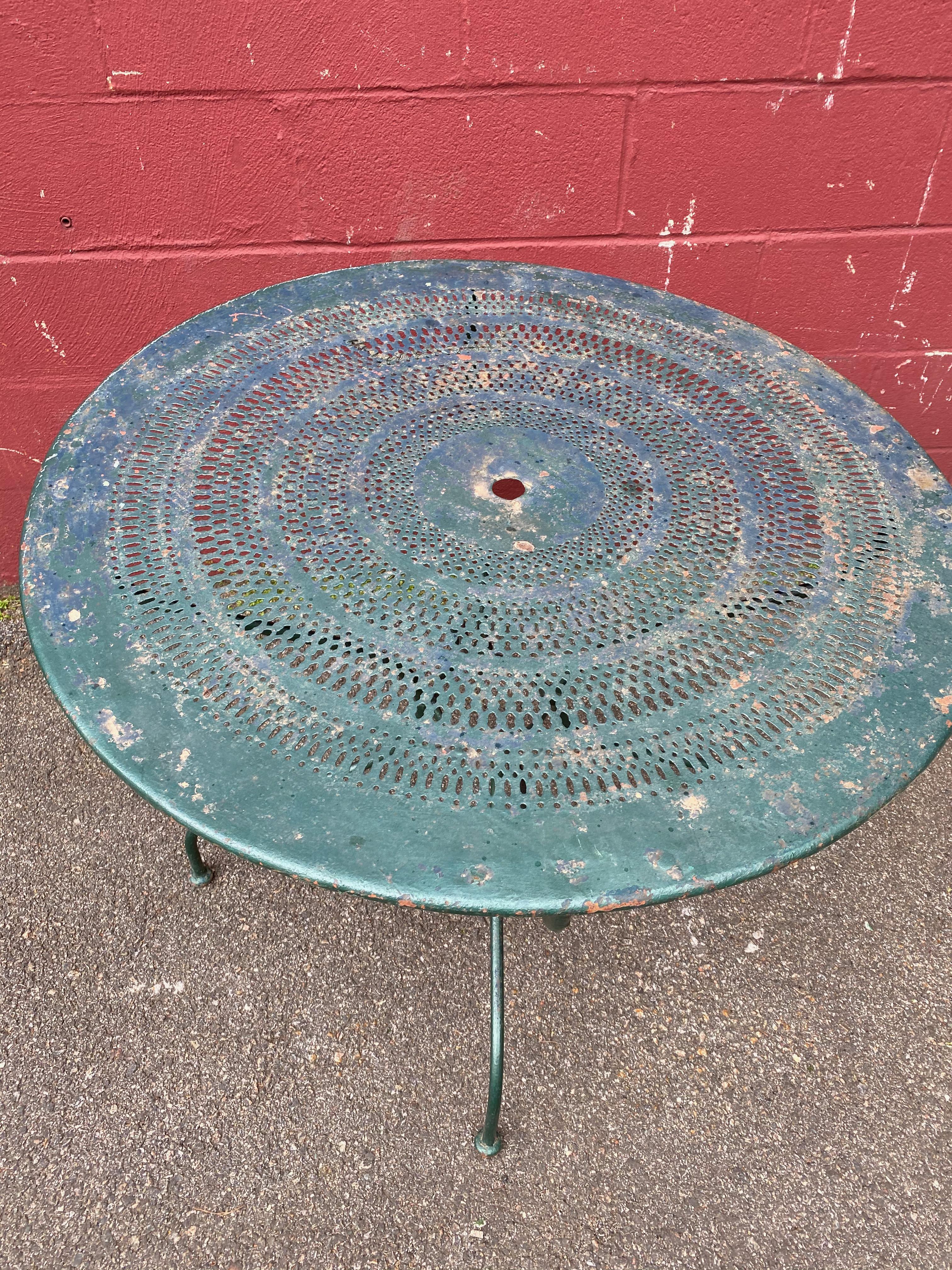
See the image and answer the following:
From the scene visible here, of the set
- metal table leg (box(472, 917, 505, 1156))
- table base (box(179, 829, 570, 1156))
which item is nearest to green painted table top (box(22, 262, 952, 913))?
table base (box(179, 829, 570, 1156))

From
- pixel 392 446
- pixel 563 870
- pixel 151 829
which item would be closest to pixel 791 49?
pixel 392 446

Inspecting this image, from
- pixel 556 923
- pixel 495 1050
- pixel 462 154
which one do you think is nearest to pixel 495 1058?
pixel 495 1050

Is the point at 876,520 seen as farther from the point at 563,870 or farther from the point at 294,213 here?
the point at 294,213

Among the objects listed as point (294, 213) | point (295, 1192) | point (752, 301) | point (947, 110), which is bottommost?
point (295, 1192)

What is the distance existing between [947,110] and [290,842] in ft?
7.46

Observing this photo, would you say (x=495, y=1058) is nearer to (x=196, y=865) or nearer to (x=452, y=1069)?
(x=452, y=1069)

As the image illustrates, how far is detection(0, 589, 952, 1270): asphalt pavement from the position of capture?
1.59m

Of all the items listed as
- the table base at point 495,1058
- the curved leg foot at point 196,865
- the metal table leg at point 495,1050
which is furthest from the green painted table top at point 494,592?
the curved leg foot at point 196,865

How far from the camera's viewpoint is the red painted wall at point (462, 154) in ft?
6.36

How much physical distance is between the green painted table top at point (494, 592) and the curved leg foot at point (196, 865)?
89 centimetres

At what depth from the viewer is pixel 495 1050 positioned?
1.56 meters

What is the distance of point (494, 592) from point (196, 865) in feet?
3.78

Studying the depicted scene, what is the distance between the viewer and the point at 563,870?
3.28 feet

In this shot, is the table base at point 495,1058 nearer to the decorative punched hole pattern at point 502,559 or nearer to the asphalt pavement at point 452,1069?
the asphalt pavement at point 452,1069
